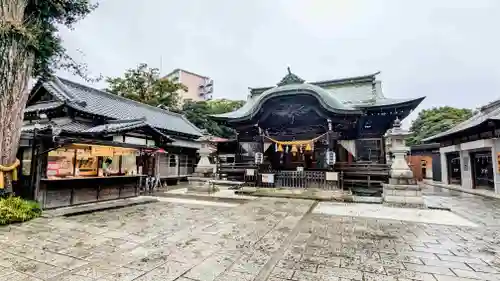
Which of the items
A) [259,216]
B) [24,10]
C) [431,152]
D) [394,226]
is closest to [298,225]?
[259,216]

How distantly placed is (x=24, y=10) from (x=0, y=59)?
178cm

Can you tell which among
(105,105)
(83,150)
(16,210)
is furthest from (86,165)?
(105,105)

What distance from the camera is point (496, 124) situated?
11977 mm

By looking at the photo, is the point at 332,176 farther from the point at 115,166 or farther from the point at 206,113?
the point at 206,113

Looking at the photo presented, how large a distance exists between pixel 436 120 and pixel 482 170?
1745 cm

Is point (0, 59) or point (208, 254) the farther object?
point (0, 59)

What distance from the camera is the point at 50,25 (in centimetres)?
830

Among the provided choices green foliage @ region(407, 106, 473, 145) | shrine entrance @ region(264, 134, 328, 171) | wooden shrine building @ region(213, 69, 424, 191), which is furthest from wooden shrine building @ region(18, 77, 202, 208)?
green foliage @ region(407, 106, 473, 145)

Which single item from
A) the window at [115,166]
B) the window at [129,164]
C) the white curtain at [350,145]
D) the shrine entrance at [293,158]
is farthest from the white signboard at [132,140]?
the white curtain at [350,145]

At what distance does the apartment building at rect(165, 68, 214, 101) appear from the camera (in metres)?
54.0

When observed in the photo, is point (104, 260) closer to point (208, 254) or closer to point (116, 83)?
point (208, 254)

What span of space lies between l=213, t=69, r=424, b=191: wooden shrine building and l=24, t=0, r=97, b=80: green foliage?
26.0 feet

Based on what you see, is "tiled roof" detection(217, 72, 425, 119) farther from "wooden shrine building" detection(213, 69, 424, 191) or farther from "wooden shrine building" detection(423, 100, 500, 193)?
"wooden shrine building" detection(423, 100, 500, 193)

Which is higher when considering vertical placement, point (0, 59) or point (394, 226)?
point (0, 59)
